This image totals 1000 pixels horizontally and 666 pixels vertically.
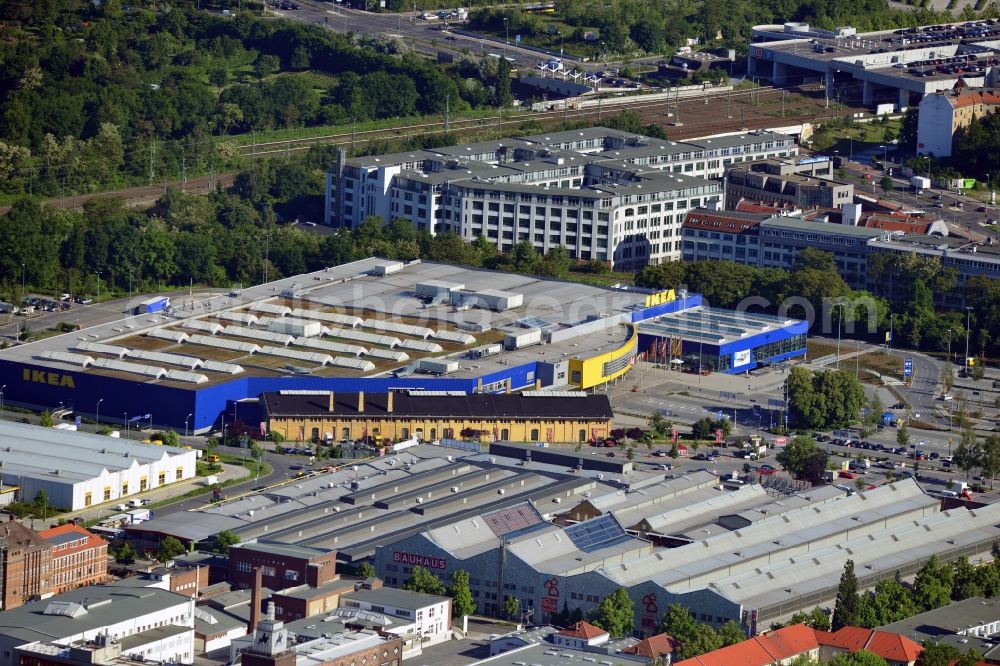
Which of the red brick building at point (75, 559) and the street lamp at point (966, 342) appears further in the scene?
the street lamp at point (966, 342)

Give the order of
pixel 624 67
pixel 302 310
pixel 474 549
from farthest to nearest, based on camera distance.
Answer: pixel 624 67 < pixel 302 310 < pixel 474 549

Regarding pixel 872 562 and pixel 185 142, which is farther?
pixel 185 142

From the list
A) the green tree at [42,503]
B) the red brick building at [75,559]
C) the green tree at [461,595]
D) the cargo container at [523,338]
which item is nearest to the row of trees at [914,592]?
the green tree at [461,595]

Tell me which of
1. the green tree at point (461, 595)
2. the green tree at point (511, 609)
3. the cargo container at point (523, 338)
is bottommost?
the green tree at point (511, 609)

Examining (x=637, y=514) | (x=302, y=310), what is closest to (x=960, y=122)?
(x=302, y=310)

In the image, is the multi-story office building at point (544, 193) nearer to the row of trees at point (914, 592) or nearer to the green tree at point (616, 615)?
the row of trees at point (914, 592)

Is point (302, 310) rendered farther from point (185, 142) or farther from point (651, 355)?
point (185, 142)

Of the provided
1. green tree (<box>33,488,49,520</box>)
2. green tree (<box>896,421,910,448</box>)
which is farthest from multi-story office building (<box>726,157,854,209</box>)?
green tree (<box>33,488,49,520</box>)

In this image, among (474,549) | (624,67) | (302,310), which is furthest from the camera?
(624,67)
